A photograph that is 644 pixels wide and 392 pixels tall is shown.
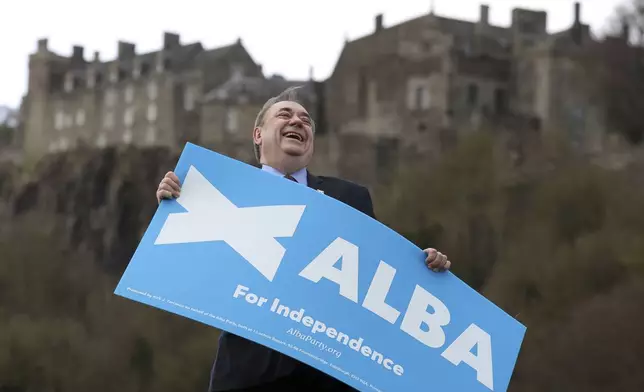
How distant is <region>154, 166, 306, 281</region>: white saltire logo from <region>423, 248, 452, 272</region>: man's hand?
0.44 m

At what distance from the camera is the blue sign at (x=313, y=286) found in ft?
11.8

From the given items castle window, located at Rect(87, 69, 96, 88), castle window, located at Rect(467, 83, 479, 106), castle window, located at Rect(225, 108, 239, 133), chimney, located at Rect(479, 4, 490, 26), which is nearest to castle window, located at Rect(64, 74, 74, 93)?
castle window, located at Rect(87, 69, 96, 88)

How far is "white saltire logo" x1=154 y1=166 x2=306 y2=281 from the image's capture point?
12.2 ft

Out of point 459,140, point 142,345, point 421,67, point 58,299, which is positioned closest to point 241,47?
point 421,67

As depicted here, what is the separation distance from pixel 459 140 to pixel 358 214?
37254 mm

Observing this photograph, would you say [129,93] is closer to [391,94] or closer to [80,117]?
[80,117]

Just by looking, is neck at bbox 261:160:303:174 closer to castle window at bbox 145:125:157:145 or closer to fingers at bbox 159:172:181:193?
fingers at bbox 159:172:181:193

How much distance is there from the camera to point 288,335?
3.55 m

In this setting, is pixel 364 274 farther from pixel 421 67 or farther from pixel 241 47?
pixel 241 47

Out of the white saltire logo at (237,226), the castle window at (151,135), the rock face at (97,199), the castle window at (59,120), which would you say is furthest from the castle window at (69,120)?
the white saltire logo at (237,226)

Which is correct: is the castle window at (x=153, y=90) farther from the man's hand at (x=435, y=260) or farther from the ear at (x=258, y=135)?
the man's hand at (x=435, y=260)

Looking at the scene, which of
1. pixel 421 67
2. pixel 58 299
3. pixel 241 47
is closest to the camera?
pixel 58 299

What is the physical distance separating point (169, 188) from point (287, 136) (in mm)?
426

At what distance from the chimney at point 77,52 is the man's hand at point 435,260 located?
6543 cm
